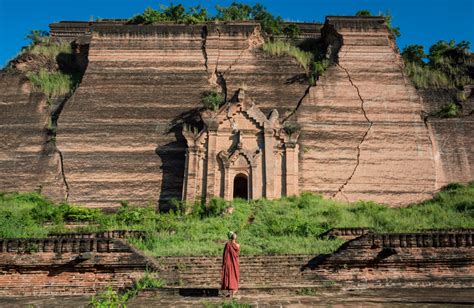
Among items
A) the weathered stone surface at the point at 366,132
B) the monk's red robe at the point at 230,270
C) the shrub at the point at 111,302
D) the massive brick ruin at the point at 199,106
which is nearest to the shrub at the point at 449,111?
the massive brick ruin at the point at 199,106

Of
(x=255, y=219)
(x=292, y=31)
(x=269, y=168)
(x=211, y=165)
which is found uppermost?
(x=292, y=31)

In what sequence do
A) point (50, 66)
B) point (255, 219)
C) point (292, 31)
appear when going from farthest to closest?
point (292, 31) → point (50, 66) → point (255, 219)

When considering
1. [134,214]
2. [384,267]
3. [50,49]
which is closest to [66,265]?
[384,267]

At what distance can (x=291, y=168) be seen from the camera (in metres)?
21.0

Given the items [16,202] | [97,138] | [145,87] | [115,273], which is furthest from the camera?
[145,87]

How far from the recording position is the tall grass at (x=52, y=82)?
24.8 m

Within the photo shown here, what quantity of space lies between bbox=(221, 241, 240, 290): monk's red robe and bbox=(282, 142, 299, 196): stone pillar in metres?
11.2

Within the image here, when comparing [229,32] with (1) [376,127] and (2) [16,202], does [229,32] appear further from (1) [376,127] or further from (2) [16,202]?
(2) [16,202]

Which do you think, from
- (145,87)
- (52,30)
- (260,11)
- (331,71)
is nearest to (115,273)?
(145,87)

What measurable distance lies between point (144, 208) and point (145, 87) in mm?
6194

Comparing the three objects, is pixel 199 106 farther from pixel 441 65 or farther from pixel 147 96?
pixel 441 65

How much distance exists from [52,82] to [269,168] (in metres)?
11.8

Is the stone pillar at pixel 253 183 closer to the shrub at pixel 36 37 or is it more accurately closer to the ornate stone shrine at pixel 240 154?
the ornate stone shrine at pixel 240 154

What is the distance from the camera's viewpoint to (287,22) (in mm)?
32156
